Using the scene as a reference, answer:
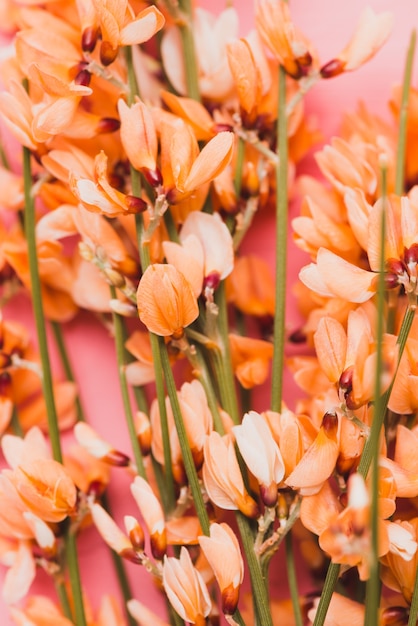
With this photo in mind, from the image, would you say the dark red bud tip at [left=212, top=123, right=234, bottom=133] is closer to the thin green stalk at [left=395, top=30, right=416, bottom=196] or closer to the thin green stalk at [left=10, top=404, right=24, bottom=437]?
the thin green stalk at [left=395, top=30, right=416, bottom=196]

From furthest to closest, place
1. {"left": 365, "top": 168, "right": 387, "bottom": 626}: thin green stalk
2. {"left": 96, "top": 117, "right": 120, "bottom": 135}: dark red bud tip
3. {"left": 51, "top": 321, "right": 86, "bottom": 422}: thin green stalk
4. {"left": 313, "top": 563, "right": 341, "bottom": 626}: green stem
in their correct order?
{"left": 51, "top": 321, "right": 86, "bottom": 422}: thin green stalk, {"left": 96, "top": 117, "right": 120, "bottom": 135}: dark red bud tip, {"left": 313, "top": 563, "right": 341, "bottom": 626}: green stem, {"left": 365, "top": 168, "right": 387, "bottom": 626}: thin green stalk

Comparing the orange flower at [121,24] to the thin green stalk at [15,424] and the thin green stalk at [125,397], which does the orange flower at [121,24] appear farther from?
the thin green stalk at [15,424]

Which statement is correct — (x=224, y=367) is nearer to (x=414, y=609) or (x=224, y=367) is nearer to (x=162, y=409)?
(x=162, y=409)

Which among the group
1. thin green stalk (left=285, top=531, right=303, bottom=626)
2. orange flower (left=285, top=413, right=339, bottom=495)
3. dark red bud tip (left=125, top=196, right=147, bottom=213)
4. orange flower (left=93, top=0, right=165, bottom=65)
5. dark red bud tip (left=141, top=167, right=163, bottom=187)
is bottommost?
thin green stalk (left=285, top=531, right=303, bottom=626)

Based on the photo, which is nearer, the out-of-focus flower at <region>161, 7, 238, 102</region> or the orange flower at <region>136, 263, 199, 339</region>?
the orange flower at <region>136, 263, 199, 339</region>

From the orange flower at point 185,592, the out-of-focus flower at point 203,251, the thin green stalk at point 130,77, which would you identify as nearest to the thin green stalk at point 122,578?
the orange flower at point 185,592

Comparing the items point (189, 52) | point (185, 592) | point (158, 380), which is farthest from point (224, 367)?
point (189, 52)

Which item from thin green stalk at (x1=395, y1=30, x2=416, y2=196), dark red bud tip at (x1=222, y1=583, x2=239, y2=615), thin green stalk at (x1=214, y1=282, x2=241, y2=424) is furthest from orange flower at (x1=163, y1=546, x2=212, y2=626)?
thin green stalk at (x1=395, y1=30, x2=416, y2=196)
